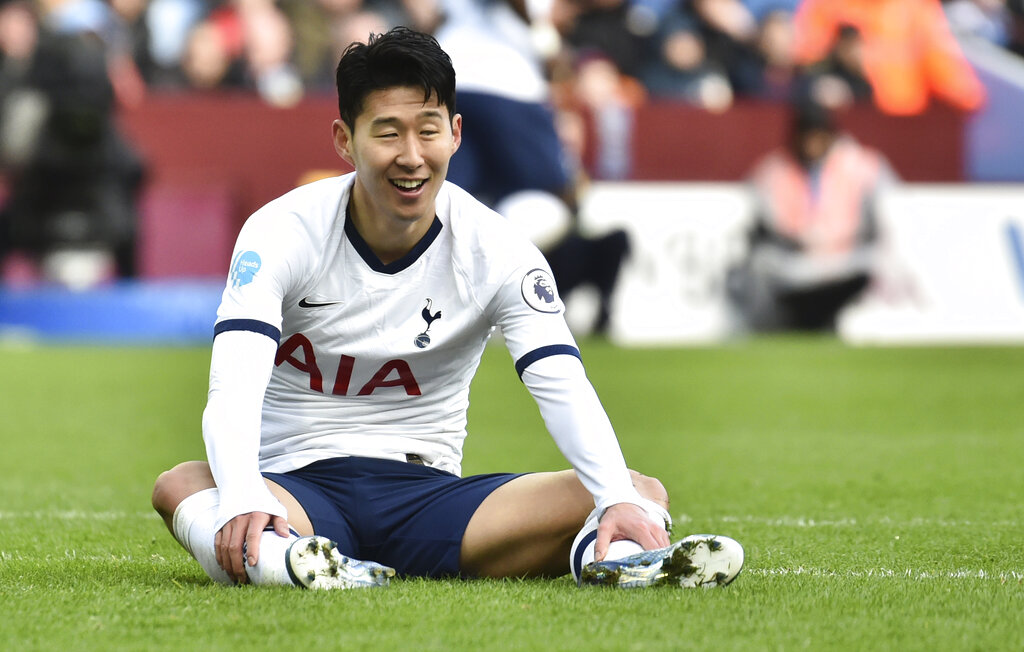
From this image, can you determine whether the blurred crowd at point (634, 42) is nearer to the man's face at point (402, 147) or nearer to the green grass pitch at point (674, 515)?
the green grass pitch at point (674, 515)

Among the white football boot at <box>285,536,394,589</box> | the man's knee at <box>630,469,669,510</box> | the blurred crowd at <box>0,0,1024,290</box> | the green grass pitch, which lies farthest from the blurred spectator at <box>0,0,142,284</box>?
the white football boot at <box>285,536,394,589</box>

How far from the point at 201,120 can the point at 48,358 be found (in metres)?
3.07

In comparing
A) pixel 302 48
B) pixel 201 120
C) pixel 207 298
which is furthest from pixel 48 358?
pixel 302 48

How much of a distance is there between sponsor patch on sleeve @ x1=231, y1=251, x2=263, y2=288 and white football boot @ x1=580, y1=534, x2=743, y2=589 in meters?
0.94

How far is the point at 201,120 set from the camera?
45.6ft

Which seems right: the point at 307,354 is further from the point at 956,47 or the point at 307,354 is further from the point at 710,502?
the point at 956,47

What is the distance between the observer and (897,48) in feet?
50.3

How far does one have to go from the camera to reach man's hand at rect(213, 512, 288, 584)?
324cm

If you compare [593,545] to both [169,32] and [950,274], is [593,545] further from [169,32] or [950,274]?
[169,32]

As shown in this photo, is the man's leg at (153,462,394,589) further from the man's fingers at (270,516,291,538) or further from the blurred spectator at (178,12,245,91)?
the blurred spectator at (178,12,245,91)

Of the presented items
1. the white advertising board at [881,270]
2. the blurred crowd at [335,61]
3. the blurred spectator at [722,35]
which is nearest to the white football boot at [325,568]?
the blurred crowd at [335,61]

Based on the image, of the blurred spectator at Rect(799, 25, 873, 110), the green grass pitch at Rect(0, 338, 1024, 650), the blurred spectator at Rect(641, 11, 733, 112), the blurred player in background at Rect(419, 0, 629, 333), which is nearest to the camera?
the green grass pitch at Rect(0, 338, 1024, 650)

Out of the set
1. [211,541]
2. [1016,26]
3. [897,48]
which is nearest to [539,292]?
[211,541]

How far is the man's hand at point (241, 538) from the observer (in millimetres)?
3244
